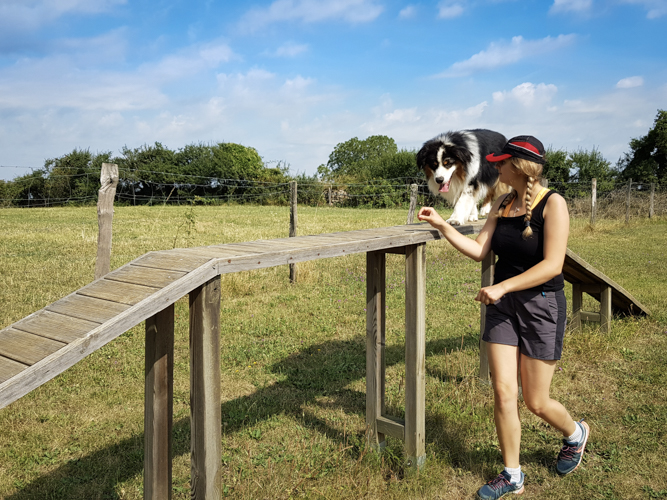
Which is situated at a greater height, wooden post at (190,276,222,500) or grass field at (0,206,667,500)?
wooden post at (190,276,222,500)

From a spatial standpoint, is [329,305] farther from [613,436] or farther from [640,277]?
[640,277]

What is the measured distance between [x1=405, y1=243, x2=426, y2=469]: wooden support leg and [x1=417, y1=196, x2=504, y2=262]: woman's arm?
22 cm

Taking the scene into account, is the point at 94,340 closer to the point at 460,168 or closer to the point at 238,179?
the point at 460,168

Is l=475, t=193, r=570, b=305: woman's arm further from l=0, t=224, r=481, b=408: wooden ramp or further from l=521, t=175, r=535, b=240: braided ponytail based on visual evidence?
l=0, t=224, r=481, b=408: wooden ramp

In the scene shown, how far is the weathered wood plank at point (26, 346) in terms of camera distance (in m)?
1.59

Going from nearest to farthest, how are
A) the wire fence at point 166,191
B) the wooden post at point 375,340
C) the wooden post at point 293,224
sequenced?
the wooden post at point 375,340 < the wooden post at point 293,224 < the wire fence at point 166,191

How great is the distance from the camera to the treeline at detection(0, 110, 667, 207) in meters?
23.1

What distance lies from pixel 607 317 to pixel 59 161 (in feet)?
105

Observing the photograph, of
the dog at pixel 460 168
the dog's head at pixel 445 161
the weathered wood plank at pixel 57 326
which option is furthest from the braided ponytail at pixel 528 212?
the weathered wood plank at pixel 57 326

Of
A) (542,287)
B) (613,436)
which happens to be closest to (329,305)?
(613,436)

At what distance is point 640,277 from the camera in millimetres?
8844

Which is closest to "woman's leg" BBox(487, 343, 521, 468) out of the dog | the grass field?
the grass field

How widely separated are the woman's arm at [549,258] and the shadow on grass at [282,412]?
139 centimetres

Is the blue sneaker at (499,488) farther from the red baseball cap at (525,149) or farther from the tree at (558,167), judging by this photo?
the tree at (558,167)
